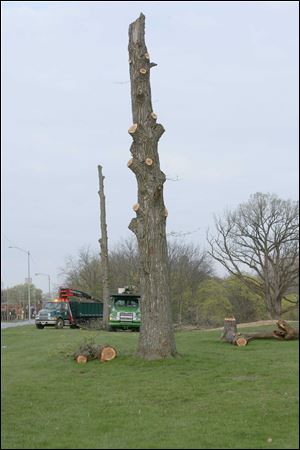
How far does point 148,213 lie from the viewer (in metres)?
14.5

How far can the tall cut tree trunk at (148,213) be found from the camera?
1393 centimetres

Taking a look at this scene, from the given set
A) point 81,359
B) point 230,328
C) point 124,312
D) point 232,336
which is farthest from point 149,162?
point 124,312

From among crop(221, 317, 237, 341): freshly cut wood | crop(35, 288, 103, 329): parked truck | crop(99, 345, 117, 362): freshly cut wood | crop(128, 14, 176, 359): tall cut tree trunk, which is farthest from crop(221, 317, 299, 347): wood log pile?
crop(35, 288, 103, 329): parked truck

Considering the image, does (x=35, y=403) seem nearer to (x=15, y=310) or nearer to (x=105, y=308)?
(x=15, y=310)

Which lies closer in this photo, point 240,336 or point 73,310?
point 240,336

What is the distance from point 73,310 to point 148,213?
23.3 metres

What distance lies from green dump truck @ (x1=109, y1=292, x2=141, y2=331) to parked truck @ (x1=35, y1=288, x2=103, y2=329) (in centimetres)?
278

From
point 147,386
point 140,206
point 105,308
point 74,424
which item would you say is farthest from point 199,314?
point 74,424

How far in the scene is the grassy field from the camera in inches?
231

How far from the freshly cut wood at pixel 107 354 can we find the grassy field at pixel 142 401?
29 centimetres

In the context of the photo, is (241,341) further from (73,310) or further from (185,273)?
(185,273)

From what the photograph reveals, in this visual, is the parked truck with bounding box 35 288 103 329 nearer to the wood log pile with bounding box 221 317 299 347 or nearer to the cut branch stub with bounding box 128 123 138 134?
the wood log pile with bounding box 221 317 299 347

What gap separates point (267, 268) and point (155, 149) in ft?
22.4

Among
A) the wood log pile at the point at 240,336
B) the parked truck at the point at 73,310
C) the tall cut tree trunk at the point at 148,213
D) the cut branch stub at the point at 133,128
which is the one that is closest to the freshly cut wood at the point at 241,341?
the wood log pile at the point at 240,336
